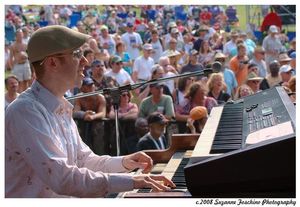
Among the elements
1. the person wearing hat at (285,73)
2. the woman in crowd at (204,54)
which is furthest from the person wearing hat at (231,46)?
the person wearing hat at (285,73)

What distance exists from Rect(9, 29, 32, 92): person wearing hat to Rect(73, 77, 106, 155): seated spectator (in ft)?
6.85

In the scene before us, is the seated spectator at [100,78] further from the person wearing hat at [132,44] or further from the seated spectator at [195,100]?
the person wearing hat at [132,44]

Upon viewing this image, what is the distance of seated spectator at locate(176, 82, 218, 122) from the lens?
9.11 metres

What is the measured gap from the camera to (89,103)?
9.42 m

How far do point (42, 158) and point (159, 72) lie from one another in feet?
25.9

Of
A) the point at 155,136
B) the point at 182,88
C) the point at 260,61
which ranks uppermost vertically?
the point at 155,136

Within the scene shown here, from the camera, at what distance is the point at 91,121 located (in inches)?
362

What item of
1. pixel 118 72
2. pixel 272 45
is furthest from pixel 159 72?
pixel 272 45

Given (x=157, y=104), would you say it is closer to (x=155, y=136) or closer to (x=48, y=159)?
(x=155, y=136)

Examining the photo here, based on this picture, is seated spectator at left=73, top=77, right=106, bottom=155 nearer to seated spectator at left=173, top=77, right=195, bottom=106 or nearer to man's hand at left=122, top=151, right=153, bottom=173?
seated spectator at left=173, top=77, right=195, bottom=106

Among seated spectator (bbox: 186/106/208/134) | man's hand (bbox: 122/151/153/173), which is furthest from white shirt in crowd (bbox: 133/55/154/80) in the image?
man's hand (bbox: 122/151/153/173)

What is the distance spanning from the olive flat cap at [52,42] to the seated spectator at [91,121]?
610cm
